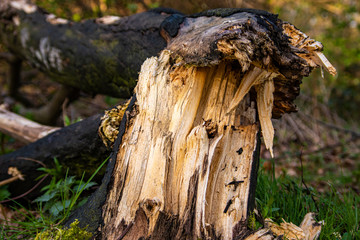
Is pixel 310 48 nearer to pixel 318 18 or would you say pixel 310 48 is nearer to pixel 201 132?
pixel 201 132

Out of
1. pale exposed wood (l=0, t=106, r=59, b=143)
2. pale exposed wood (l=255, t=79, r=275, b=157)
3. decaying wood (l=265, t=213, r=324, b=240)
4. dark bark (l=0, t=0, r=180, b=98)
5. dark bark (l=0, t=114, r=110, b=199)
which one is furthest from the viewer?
pale exposed wood (l=0, t=106, r=59, b=143)

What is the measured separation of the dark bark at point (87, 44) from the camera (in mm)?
2807

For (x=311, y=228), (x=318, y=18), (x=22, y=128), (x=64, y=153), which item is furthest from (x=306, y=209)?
(x=318, y=18)

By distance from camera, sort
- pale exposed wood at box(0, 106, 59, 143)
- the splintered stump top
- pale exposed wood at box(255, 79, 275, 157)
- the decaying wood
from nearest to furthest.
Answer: the splintered stump top → the decaying wood → pale exposed wood at box(255, 79, 275, 157) → pale exposed wood at box(0, 106, 59, 143)

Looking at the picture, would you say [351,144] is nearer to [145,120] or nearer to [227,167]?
[227,167]

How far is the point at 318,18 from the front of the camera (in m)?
7.54

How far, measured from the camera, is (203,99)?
1.92 metres

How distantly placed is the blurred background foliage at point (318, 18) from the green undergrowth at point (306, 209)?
9.00 feet

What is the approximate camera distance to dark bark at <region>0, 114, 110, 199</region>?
2535 mm

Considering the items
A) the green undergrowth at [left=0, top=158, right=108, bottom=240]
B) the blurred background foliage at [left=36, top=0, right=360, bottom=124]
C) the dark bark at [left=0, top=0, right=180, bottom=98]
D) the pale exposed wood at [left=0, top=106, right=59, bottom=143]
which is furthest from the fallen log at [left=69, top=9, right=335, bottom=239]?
the blurred background foliage at [left=36, top=0, right=360, bottom=124]

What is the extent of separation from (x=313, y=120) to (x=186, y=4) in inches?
123

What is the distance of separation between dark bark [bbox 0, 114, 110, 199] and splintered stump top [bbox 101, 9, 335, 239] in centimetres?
85

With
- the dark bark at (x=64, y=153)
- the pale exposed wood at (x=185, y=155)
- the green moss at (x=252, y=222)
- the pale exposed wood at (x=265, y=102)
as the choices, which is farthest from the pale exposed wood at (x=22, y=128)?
the green moss at (x=252, y=222)

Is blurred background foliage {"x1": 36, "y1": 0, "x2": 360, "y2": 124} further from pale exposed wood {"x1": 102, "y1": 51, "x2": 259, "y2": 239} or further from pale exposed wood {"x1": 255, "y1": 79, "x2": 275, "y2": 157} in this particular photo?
pale exposed wood {"x1": 102, "y1": 51, "x2": 259, "y2": 239}
